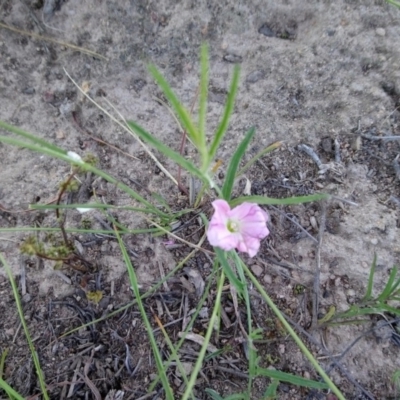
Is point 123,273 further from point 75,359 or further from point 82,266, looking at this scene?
point 75,359

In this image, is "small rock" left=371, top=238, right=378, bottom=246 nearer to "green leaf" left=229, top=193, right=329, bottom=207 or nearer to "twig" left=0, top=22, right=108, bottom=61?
"green leaf" left=229, top=193, right=329, bottom=207

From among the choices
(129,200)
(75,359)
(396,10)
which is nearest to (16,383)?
(75,359)

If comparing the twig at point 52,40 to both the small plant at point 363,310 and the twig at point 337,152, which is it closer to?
the twig at point 337,152

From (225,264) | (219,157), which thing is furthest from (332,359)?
(219,157)

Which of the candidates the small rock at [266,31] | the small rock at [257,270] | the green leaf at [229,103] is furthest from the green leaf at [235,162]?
the small rock at [266,31]

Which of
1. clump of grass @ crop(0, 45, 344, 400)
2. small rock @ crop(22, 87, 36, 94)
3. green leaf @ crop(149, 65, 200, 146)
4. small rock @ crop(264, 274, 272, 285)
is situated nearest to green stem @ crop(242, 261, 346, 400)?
clump of grass @ crop(0, 45, 344, 400)

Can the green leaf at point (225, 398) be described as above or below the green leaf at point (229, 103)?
below

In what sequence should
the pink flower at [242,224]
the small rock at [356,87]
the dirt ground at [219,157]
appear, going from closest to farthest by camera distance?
the pink flower at [242,224], the dirt ground at [219,157], the small rock at [356,87]
